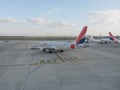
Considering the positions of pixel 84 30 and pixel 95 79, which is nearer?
pixel 95 79

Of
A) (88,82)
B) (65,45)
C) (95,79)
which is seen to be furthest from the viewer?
(65,45)

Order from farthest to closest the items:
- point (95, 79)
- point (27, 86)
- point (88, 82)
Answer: point (95, 79), point (88, 82), point (27, 86)

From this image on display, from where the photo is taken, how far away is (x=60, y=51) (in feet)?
111

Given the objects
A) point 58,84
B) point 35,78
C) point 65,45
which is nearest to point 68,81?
point 58,84

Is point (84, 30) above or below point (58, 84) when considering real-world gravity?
above

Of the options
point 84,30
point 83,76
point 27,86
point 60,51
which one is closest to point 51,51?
point 60,51

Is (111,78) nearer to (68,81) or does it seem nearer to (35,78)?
(68,81)

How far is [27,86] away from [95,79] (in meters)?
4.70

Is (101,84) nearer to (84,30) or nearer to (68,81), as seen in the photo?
(68,81)

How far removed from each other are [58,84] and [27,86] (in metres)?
1.91

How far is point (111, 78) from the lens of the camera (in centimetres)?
1256

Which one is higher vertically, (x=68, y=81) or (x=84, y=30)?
(x=84, y=30)

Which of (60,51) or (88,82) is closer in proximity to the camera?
(88,82)

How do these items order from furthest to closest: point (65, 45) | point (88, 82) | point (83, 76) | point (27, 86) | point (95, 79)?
1. point (65, 45)
2. point (83, 76)
3. point (95, 79)
4. point (88, 82)
5. point (27, 86)
